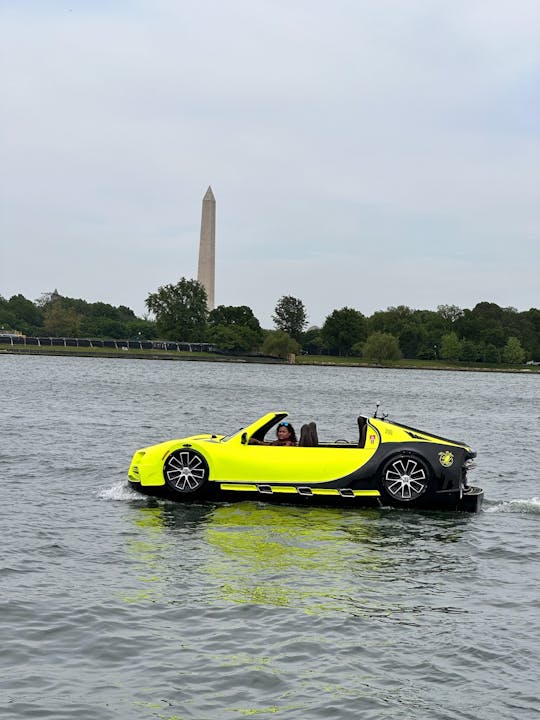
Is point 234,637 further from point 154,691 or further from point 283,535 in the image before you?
point 283,535

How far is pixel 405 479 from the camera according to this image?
16453mm

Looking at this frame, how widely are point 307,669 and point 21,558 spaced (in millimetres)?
4832

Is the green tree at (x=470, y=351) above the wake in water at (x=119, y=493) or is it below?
above

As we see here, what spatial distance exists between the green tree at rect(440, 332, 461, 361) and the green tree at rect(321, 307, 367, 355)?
48.7 ft

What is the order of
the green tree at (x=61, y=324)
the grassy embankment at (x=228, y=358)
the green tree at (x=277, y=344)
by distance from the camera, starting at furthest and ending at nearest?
the green tree at (x=61, y=324), the green tree at (x=277, y=344), the grassy embankment at (x=228, y=358)

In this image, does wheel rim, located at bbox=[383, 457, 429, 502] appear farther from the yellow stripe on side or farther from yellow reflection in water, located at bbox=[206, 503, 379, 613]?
A: yellow reflection in water, located at bbox=[206, 503, 379, 613]

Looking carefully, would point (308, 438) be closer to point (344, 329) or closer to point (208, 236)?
point (208, 236)

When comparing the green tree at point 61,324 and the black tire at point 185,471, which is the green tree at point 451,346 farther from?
the black tire at point 185,471

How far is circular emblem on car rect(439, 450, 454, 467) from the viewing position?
16484 millimetres

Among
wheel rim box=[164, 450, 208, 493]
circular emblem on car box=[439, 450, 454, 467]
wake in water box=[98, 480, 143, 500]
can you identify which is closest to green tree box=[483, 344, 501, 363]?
wake in water box=[98, 480, 143, 500]

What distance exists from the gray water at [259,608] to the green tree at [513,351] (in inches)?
6948

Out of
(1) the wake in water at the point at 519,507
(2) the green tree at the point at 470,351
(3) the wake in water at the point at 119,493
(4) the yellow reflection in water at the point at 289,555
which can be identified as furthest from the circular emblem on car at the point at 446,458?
(2) the green tree at the point at 470,351

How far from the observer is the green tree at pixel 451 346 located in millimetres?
189375

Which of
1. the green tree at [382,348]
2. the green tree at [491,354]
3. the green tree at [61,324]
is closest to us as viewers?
the green tree at [382,348]
